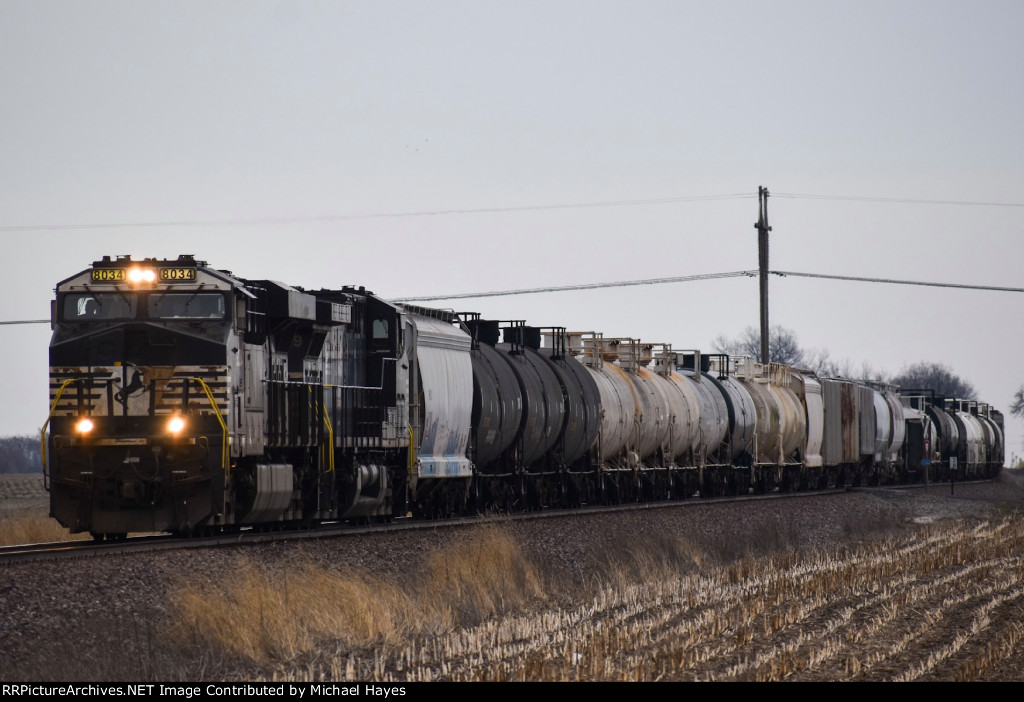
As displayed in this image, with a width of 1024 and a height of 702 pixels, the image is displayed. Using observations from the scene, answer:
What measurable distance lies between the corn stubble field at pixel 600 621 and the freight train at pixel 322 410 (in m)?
2.38

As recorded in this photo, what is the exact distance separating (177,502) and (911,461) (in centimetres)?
4571

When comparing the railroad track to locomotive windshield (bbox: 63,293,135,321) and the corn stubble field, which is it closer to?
the corn stubble field

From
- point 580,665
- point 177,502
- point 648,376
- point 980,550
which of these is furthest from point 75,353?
point 648,376

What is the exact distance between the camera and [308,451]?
21453mm

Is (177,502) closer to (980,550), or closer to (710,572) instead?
(710,572)

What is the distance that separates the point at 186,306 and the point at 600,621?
723 cm

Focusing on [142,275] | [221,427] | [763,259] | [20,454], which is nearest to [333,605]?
[221,427]

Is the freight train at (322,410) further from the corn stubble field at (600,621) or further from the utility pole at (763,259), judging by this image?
the utility pole at (763,259)

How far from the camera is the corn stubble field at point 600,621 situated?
501 inches

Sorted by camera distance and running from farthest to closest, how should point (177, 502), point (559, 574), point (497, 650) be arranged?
point (559, 574) → point (177, 502) → point (497, 650)

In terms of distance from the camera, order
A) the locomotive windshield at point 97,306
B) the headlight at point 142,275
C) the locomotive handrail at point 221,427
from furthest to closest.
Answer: the headlight at point 142,275, the locomotive windshield at point 97,306, the locomotive handrail at point 221,427

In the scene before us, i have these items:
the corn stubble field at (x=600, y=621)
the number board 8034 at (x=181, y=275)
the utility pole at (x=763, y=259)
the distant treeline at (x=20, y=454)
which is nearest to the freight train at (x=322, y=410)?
the number board 8034 at (x=181, y=275)

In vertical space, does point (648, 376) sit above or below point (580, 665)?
above
